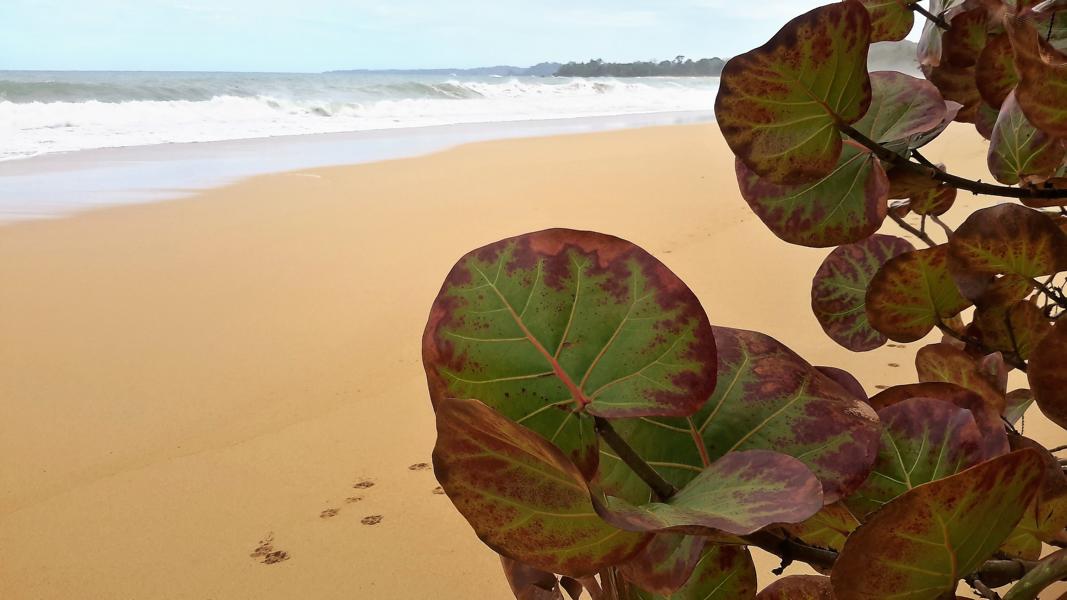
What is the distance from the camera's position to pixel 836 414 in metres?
0.21

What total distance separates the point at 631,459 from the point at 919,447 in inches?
4.6

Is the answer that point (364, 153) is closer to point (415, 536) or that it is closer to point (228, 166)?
point (228, 166)

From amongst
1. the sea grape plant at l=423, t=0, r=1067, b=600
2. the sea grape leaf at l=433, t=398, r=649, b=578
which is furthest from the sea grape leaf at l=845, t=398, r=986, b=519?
the sea grape leaf at l=433, t=398, r=649, b=578

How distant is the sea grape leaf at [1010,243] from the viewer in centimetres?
36

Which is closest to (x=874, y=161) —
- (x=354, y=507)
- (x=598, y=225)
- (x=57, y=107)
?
(x=354, y=507)

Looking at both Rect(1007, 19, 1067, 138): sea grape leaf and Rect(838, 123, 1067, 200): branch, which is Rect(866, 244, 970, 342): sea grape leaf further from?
Rect(1007, 19, 1067, 138): sea grape leaf

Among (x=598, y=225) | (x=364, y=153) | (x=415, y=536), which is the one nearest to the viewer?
(x=415, y=536)

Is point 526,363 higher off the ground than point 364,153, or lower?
higher

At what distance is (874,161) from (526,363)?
0.70ft

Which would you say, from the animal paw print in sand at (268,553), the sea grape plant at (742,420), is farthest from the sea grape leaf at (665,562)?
the animal paw print in sand at (268,553)

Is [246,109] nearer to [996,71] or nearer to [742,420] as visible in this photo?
[996,71]

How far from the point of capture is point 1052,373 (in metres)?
0.25

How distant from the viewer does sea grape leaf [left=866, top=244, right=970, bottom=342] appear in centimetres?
42

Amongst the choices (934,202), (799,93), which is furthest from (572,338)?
(934,202)
